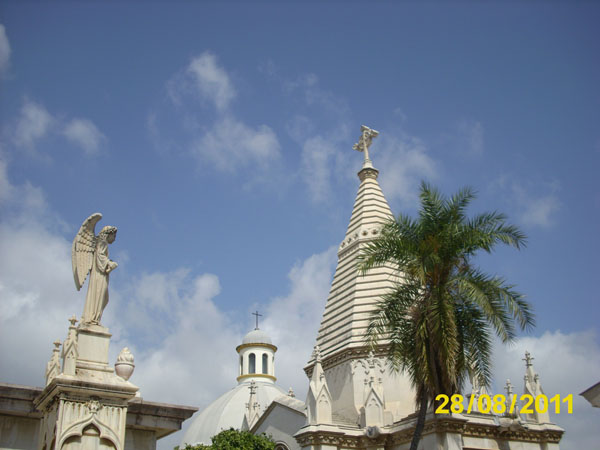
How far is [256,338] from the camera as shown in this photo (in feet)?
184

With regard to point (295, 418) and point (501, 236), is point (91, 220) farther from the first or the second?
point (295, 418)

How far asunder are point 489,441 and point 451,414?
5.00 metres

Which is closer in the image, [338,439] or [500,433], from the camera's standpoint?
[500,433]

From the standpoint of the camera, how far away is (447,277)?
1756cm

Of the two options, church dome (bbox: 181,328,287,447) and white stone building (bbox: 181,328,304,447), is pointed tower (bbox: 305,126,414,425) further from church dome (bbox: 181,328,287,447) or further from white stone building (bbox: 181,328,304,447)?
church dome (bbox: 181,328,287,447)

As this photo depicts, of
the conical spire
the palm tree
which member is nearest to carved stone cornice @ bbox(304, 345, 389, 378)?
the conical spire

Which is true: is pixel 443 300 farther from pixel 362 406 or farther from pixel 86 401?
pixel 362 406

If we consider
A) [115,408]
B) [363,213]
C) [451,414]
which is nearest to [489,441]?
[451,414]

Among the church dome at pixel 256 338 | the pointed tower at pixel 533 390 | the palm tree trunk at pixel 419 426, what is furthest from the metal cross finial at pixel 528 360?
the church dome at pixel 256 338

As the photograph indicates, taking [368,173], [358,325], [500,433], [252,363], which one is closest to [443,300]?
[500,433]

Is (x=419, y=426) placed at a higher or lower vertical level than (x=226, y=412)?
lower

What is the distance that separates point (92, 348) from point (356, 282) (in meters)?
22.3

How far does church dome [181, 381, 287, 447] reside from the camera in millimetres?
49344

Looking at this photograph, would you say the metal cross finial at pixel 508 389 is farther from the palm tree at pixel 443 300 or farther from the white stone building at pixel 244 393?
the white stone building at pixel 244 393
